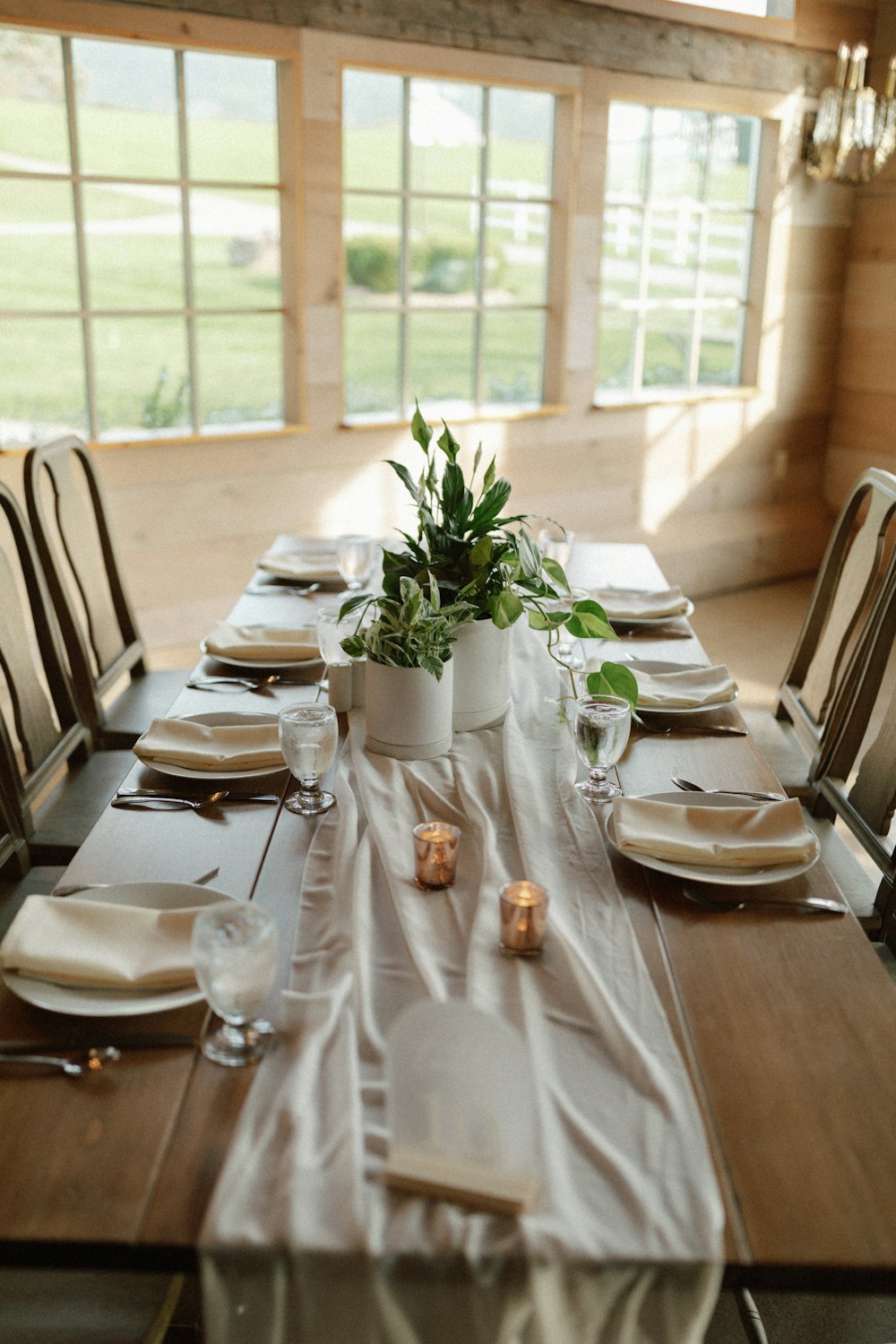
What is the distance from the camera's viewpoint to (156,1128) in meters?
0.91

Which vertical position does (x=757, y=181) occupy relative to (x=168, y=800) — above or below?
above

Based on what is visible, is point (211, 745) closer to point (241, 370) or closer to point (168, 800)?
point (168, 800)

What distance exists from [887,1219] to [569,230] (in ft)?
12.8

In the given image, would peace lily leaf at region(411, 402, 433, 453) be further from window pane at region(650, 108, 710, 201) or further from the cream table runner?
window pane at region(650, 108, 710, 201)

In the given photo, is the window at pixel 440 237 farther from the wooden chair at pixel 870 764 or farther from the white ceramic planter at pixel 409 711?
the white ceramic planter at pixel 409 711

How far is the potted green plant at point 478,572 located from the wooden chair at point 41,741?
650mm

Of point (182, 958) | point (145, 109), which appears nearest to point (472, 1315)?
point (182, 958)

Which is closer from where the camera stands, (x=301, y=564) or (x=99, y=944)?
(x=99, y=944)

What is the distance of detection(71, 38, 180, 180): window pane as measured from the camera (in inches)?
130

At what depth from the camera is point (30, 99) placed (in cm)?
331

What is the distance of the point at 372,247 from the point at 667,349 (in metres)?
1.41

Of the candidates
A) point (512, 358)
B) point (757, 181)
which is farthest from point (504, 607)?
point (757, 181)

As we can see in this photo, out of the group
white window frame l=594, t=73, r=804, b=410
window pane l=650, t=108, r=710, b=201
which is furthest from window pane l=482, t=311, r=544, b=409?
window pane l=650, t=108, r=710, b=201

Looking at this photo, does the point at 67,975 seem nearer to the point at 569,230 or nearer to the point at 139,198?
the point at 139,198
